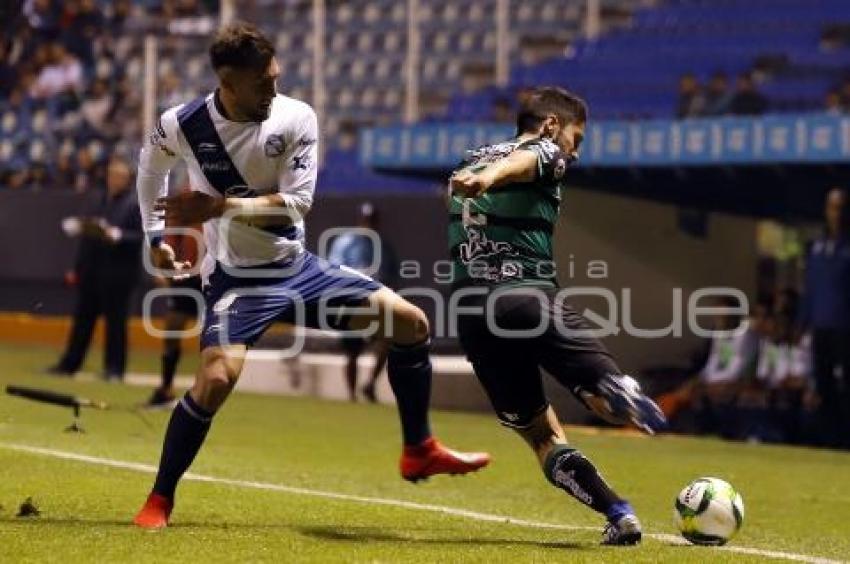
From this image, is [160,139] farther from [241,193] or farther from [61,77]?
[61,77]

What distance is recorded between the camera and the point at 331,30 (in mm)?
26703

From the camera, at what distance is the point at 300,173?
8344 mm

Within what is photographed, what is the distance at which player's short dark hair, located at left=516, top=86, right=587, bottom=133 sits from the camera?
820 cm

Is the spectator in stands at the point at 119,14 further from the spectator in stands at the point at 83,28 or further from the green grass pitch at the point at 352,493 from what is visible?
the green grass pitch at the point at 352,493

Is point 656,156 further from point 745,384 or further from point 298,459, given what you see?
point 298,459

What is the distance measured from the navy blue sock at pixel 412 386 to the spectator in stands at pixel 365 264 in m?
9.31

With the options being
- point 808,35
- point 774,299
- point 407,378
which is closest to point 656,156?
point 774,299

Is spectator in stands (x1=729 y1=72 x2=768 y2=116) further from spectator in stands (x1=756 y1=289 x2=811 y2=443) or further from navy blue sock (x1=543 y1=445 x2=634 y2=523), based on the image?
navy blue sock (x1=543 y1=445 x2=634 y2=523)

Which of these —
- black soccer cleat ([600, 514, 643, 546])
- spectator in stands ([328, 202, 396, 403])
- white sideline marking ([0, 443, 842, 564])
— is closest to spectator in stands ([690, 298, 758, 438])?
spectator in stands ([328, 202, 396, 403])

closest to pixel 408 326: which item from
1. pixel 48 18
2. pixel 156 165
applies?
pixel 156 165

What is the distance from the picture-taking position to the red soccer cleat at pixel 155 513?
27.1 ft

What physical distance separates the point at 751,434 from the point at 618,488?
4767mm

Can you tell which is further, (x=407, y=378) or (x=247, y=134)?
(x=407, y=378)

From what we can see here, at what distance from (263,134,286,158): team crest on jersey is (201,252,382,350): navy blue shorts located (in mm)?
523
